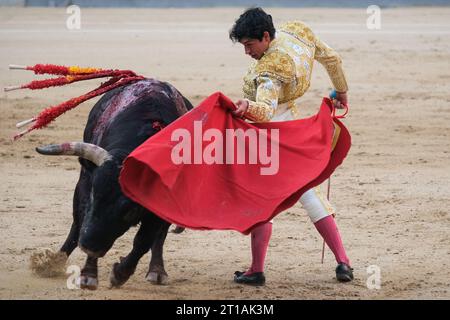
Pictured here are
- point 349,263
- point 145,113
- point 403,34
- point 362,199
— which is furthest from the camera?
point 403,34

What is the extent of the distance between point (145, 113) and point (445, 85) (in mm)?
7189

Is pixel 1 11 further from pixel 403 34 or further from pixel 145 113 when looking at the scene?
pixel 145 113

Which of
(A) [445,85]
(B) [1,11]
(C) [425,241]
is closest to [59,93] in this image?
(A) [445,85]

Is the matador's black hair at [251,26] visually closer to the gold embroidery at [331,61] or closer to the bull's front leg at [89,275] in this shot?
the gold embroidery at [331,61]

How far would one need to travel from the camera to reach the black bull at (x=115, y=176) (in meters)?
4.51

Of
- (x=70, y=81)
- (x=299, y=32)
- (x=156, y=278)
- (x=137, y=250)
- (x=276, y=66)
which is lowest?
(x=156, y=278)

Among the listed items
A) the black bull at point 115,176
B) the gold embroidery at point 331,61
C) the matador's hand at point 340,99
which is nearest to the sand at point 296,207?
the black bull at point 115,176

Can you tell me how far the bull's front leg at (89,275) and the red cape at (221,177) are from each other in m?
0.37

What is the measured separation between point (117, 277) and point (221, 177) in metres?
0.61

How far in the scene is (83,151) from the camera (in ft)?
15.2

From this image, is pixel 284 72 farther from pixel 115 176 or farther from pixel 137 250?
pixel 137 250

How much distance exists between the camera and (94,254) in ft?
14.9

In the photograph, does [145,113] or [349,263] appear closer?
[145,113]

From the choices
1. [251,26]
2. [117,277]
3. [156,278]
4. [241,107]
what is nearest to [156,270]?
[156,278]
